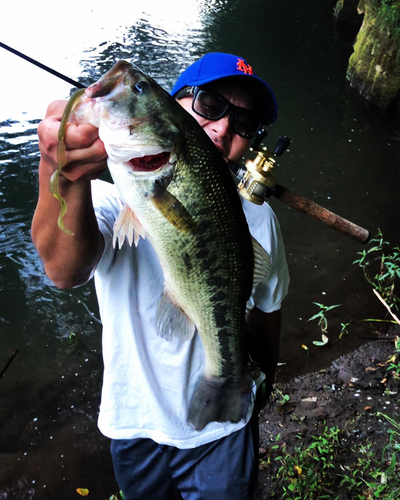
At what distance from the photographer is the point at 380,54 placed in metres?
10.2

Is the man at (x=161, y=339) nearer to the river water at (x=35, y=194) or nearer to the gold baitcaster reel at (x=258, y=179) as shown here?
the gold baitcaster reel at (x=258, y=179)

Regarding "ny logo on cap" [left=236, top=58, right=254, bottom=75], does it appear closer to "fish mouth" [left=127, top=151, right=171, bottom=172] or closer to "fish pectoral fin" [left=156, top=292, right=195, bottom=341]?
"fish mouth" [left=127, top=151, right=171, bottom=172]

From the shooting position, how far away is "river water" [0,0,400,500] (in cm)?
375

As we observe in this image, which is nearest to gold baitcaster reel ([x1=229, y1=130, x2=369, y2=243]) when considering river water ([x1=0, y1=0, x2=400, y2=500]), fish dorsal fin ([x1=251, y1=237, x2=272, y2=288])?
fish dorsal fin ([x1=251, y1=237, x2=272, y2=288])

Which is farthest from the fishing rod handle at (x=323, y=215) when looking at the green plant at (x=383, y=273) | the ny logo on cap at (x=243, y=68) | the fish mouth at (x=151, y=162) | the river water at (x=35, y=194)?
the green plant at (x=383, y=273)

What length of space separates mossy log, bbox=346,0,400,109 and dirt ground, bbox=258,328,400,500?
808 cm

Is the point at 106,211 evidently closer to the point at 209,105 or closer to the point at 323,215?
the point at 209,105

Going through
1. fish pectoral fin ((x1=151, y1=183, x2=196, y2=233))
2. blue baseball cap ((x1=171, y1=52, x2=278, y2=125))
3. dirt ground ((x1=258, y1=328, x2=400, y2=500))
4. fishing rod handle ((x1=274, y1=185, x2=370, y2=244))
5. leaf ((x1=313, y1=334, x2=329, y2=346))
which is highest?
blue baseball cap ((x1=171, y1=52, x2=278, y2=125))

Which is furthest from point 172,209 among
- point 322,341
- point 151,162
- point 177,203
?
point 322,341

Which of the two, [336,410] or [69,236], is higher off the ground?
[69,236]

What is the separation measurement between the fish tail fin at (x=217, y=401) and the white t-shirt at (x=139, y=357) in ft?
0.36

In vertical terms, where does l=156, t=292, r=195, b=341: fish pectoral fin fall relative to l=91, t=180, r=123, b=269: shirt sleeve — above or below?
below

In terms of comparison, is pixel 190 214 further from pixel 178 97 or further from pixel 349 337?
pixel 349 337

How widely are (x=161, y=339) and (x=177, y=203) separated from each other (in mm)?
752
